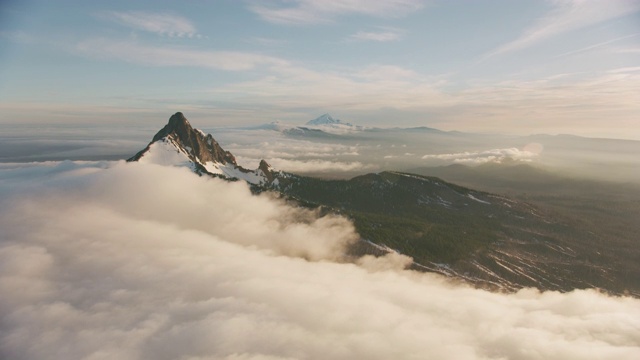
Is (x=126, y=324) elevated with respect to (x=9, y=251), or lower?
lower

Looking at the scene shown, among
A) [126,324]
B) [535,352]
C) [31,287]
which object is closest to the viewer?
[126,324]

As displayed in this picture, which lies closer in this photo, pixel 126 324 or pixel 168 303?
pixel 126 324

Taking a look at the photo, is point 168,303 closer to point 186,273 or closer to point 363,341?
point 186,273

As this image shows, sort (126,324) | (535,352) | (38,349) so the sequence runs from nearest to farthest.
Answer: (38,349)
(126,324)
(535,352)

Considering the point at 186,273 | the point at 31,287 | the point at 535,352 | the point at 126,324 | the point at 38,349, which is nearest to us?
the point at 38,349

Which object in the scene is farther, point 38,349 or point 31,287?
point 31,287

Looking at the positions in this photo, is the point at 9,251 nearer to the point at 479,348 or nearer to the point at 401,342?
the point at 401,342

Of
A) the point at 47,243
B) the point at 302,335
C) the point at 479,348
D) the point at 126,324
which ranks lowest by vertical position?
the point at 479,348

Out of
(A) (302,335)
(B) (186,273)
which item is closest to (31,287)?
(B) (186,273)

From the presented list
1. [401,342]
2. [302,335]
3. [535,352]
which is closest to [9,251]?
[302,335]
